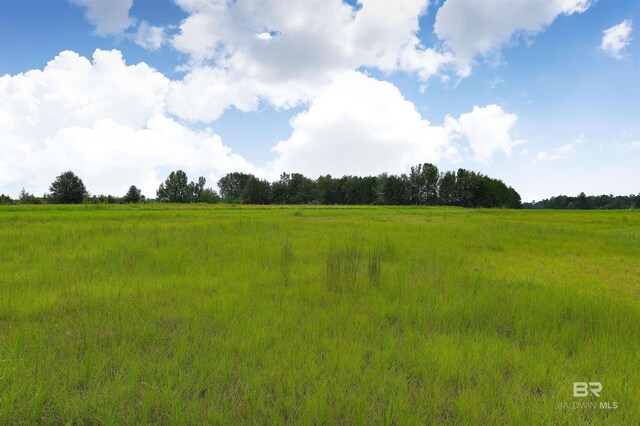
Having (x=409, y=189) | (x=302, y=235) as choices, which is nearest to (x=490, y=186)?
(x=409, y=189)

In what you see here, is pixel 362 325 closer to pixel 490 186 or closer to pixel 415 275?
pixel 415 275

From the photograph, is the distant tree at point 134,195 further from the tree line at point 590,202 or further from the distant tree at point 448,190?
the tree line at point 590,202

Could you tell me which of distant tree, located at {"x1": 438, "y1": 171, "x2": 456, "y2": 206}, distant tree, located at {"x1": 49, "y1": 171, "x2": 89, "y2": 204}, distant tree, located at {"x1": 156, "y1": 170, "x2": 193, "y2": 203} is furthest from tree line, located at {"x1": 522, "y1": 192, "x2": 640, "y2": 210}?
distant tree, located at {"x1": 49, "y1": 171, "x2": 89, "y2": 204}

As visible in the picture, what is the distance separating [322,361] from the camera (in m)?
3.35

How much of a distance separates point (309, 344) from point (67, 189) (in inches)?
4148

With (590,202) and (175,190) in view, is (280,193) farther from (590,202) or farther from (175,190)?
(590,202)

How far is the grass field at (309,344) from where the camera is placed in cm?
269

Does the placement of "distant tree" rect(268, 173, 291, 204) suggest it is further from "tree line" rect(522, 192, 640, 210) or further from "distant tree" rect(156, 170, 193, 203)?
"tree line" rect(522, 192, 640, 210)

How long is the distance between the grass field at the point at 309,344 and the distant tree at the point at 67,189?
317 feet

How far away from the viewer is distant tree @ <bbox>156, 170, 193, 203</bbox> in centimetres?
10869

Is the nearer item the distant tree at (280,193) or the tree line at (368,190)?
the tree line at (368,190)

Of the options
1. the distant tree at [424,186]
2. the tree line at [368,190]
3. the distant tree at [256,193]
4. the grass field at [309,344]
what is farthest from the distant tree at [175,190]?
the grass field at [309,344]

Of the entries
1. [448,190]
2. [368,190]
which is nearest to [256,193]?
[368,190]

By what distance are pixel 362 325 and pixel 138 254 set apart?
285 inches
